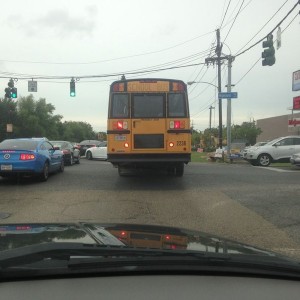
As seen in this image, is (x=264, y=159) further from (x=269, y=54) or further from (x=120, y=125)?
(x=120, y=125)

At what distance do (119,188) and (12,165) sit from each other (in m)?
3.13

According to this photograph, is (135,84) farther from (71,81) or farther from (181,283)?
(71,81)

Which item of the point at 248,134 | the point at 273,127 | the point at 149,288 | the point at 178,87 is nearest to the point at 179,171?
the point at 178,87

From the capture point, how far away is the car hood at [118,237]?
9.05 feet

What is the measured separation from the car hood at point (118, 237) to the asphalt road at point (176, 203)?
3515 millimetres

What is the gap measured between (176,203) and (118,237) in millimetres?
7670

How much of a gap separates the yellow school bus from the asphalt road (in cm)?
98

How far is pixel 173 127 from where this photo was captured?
42.6 feet

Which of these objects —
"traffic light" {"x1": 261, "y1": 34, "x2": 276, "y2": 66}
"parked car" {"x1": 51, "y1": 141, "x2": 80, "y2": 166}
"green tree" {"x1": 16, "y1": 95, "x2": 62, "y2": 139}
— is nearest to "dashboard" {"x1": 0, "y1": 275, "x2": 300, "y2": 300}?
"traffic light" {"x1": 261, "y1": 34, "x2": 276, "y2": 66}

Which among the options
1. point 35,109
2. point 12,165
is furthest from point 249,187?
point 35,109

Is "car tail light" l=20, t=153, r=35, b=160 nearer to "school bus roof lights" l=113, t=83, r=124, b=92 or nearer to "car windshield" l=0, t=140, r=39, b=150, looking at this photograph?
"car windshield" l=0, t=140, r=39, b=150

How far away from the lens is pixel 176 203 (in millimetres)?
10617

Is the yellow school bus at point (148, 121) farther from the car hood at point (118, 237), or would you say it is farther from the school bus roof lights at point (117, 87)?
the car hood at point (118, 237)

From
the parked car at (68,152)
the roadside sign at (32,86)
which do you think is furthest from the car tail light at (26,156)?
the roadside sign at (32,86)
